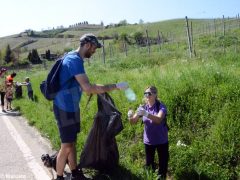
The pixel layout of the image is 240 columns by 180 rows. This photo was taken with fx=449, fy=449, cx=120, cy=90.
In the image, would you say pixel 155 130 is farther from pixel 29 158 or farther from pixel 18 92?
pixel 18 92

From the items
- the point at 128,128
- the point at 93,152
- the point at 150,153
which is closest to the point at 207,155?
the point at 150,153

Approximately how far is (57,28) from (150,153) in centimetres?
16919

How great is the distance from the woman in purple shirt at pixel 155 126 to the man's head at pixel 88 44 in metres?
0.96

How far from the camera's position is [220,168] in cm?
639

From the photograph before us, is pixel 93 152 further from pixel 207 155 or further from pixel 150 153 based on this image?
pixel 207 155

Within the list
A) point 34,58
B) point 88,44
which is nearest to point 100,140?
point 88,44

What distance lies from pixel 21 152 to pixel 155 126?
3.78 metres

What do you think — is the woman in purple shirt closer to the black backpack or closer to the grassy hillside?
the grassy hillside

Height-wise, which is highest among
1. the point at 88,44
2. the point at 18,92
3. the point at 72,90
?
the point at 88,44

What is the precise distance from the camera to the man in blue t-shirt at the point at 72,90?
19.7 ft

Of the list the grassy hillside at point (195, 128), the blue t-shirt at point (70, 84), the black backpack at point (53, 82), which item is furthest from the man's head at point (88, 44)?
the grassy hillside at point (195, 128)

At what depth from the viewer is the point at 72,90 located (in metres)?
6.22

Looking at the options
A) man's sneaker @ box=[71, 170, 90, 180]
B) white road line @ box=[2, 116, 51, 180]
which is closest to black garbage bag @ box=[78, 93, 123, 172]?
man's sneaker @ box=[71, 170, 90, 180]

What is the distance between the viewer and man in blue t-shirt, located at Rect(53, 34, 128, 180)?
6008mm
